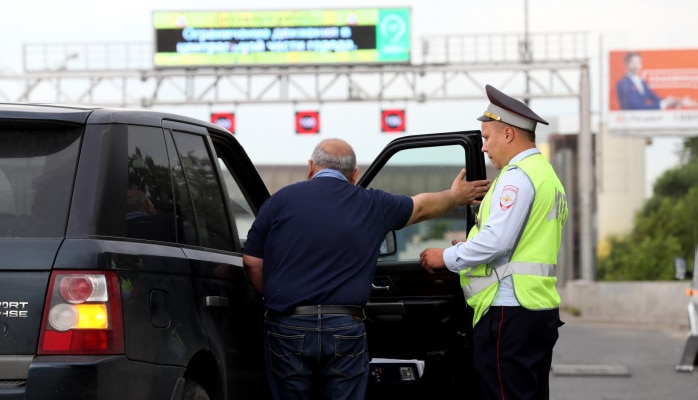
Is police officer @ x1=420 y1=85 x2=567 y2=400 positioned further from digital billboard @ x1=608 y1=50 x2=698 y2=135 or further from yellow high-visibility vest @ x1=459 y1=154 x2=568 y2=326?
digital billboard @ x1=608 y1=50 x2=698 y2=135

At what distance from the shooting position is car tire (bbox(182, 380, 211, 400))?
192 inches

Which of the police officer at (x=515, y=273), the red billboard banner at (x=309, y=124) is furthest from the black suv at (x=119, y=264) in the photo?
the red billboard banner at (x=309, y=124)

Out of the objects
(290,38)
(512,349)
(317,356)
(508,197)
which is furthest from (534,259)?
(290,38)

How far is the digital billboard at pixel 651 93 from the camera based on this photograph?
36.5m

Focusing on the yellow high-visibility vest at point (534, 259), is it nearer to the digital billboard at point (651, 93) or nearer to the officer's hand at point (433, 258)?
the officer's hand at point (433, 258)

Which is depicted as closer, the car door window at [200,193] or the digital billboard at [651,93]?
the car door window at [200,193]

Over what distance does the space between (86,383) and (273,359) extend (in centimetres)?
142

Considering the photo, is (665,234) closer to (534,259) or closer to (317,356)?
(534,259)

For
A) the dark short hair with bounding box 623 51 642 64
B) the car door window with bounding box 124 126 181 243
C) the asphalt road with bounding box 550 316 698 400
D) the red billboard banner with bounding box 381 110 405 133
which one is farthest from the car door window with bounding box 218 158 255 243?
the dark short hair with bounding box 623 51 642 64

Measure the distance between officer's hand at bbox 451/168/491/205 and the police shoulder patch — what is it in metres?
0.72

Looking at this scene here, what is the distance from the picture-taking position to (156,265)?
4711 millimetres

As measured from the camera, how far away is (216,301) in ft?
17.4

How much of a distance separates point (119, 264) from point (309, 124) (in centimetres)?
2848

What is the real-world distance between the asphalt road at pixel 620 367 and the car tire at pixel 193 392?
6812 mm
